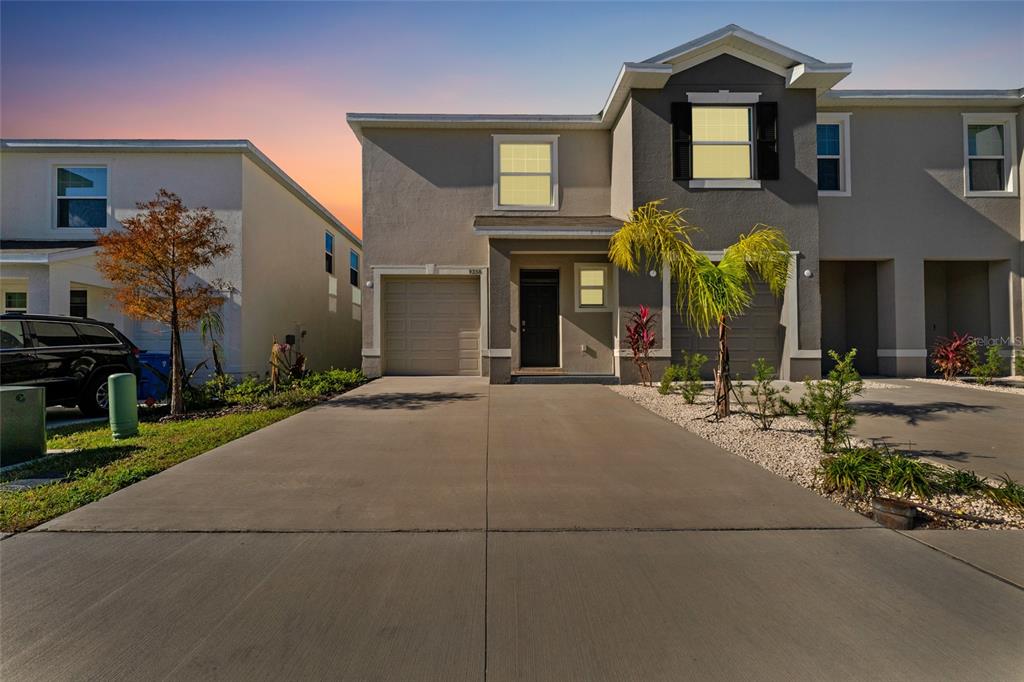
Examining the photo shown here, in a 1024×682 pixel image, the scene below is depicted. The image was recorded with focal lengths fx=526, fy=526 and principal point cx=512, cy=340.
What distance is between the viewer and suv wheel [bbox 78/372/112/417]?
9.01m

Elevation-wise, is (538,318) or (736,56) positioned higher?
(736,56)

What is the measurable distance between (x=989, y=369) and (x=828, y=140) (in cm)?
672

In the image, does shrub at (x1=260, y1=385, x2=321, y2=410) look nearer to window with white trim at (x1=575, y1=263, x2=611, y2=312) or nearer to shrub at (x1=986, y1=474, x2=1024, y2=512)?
window with white trim at (x1=575, y1=263, x2=611, y2=312)

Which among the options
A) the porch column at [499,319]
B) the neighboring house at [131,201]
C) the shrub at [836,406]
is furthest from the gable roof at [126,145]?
the shrub at [836,406]

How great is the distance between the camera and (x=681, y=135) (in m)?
12.3

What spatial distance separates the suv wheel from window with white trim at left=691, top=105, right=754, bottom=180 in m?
12.9

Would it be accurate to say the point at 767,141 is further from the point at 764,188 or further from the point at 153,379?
the point at 153,379

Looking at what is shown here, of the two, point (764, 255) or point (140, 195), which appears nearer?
point (764, 255)

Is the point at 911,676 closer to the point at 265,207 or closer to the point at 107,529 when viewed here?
the point at 107,529

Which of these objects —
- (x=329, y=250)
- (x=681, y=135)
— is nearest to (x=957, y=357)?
(x=681, y=135)

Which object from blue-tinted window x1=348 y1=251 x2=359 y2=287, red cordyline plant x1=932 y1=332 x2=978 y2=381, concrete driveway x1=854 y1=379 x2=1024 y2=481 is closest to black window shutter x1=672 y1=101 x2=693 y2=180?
concrete driveway x1=854 y1=379 x2=1024 y2=481

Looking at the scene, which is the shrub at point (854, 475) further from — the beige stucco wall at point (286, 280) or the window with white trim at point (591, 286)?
the beige stucco wall at point (286, 280)

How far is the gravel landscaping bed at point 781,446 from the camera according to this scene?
4328 millimetres

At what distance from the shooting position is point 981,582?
10.5 feet
